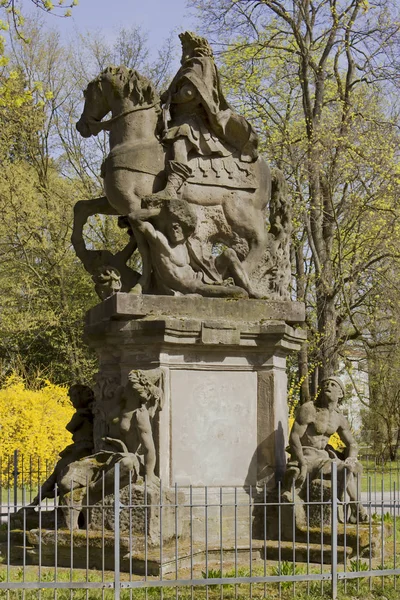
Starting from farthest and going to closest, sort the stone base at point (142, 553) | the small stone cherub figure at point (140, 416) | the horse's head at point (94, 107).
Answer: the horse's head at point (94, 107)
the small stone cherub figure at point (140, 416)
the stone base at point (142, 553)

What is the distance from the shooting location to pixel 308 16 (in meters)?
21.2

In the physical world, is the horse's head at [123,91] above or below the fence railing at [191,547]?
above

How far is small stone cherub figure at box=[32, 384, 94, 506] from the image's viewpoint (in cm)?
1026

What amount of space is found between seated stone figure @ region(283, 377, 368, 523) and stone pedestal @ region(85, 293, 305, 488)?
266mm

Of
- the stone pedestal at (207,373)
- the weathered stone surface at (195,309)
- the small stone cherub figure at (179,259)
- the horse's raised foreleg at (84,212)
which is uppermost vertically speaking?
the horse's raised foreleg at (84,212)

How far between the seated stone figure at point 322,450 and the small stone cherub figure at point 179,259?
137cm

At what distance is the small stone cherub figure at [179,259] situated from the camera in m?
9.83

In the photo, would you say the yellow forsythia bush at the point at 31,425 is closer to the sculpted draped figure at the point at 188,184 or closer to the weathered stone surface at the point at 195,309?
the sculpted draped figure at the point at 188,184

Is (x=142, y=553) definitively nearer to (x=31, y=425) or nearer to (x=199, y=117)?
(x=199, y=117)

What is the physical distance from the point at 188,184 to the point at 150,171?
1.38 ft

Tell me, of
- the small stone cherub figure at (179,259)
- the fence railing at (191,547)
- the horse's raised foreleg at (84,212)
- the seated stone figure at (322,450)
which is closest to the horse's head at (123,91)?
the horse's raised foreleg at (84,212)

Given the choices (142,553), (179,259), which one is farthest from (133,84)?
(142,553)

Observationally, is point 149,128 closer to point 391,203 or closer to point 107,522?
point 107,522

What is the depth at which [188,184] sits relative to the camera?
10.2 meters
